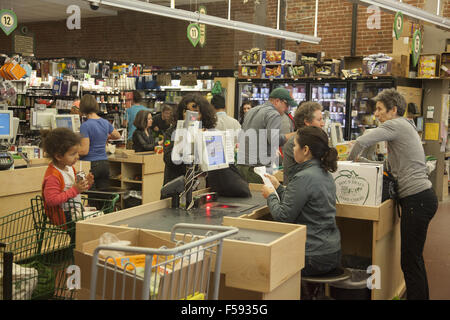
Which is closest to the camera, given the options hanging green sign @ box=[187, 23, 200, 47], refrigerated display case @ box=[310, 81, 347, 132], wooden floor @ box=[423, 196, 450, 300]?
wooden floor @ box=[423, 196, 450, 300]

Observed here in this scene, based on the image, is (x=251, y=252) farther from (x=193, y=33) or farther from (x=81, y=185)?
(x=193, y=33)

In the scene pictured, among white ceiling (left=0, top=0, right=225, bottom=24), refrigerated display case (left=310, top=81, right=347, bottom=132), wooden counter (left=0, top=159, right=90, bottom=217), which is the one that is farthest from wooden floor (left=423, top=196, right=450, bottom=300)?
white ceiling (left=0, top=0, right=225, bottom=24)

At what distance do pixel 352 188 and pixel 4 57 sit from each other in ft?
32.1

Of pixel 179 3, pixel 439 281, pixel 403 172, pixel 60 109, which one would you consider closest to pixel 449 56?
pixel 439 281

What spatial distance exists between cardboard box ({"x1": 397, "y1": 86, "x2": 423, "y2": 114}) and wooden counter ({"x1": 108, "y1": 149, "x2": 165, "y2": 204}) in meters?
4.40

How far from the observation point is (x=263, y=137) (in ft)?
18.0

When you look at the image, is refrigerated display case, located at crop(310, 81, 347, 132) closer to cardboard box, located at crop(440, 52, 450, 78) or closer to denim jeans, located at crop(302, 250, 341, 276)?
cardboard box, located at crop(440, 52, 450, 78)

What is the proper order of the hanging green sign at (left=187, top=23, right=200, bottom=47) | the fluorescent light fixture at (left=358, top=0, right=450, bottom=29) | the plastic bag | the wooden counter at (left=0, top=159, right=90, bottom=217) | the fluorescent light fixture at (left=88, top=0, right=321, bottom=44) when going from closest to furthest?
1. the plastic bag
2. the wooden counter at (left=0, top=159, right=90, bottom=217)
3. the fluorescent light fixture at (left=88, top=0, right=321, bottom=44)
4. the fluorescent light fixture at (left=358, top=0, right=450, bottom=29)
5. the hanging green sign at (left=187, top=23, right=200, bottom=47)

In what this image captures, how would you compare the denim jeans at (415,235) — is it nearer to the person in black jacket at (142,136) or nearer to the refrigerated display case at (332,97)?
the person in black jacket at (142,136)

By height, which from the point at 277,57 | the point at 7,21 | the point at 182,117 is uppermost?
the point at 7,21

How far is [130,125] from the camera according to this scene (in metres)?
8.93

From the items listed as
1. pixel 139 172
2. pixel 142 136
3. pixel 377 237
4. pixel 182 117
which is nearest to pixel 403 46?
pixel 142 136

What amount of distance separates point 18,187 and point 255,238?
127 inches

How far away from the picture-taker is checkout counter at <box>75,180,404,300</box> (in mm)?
2484
